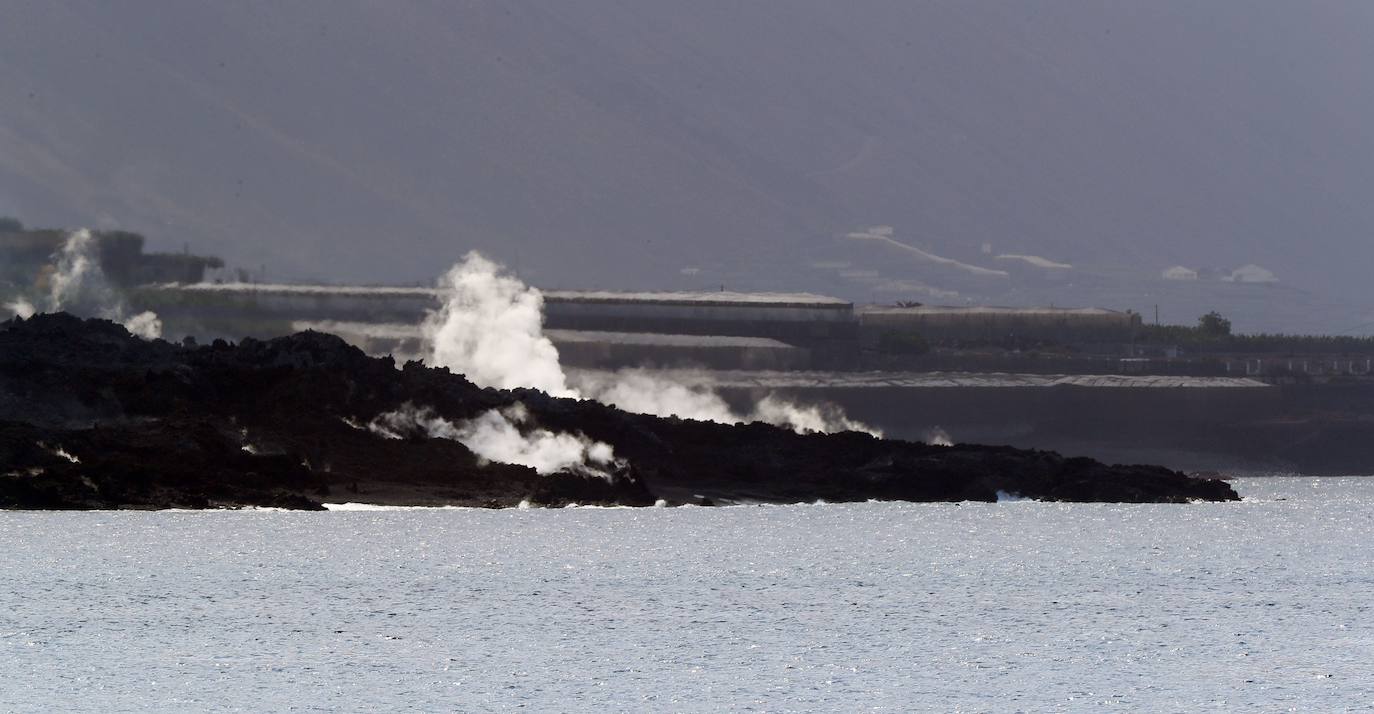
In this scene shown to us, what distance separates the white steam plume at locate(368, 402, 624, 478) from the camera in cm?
9512

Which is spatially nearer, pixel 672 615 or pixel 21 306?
pixel 672 615

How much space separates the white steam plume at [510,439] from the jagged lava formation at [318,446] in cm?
41

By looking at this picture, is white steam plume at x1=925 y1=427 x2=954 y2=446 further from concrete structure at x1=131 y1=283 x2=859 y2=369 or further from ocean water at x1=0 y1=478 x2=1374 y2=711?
ocean water at x1=0 y1=478 x2=1374 y2=711

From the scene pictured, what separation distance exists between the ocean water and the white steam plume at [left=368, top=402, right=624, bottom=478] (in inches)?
102

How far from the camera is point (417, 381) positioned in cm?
Answer: 9681

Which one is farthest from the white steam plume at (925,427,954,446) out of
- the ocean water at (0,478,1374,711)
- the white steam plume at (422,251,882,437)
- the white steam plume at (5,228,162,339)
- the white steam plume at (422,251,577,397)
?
the ocean water at (0,478,1374,711)

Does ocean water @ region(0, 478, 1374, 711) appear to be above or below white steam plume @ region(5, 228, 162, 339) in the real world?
below

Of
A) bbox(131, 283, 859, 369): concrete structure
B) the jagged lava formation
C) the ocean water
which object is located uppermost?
bbox(131, 283, 859, 369): concrete structure

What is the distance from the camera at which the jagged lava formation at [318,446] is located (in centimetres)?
8831

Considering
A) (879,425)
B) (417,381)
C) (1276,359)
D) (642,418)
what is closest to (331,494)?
(417,381)

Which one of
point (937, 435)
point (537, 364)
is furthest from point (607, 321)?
point (537, 364)

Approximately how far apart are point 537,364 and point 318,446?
32.3 meters

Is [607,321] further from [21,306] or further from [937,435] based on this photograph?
[21,306]

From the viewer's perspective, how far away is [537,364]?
407 feet
